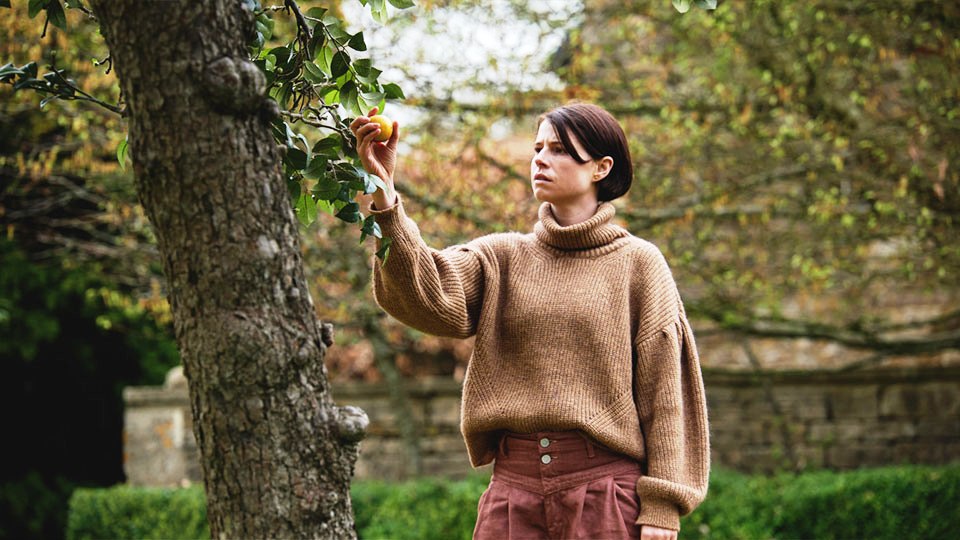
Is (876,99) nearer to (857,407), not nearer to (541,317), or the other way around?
(857,407)

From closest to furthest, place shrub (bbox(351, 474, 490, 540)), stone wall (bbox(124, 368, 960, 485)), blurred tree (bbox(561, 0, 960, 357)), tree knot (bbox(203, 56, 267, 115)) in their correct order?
tree knot (bbox(203, 56, 267, 115)), blurred tree (bbox(561, 0, 960, 357)), shrub (bbox(351, 474, 490, 540)), stone wall (bbox(124, 368, 960, 485))

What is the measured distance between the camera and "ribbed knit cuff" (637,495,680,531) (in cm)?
240

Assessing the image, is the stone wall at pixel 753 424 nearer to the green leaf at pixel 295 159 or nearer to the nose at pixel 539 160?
the nose at pixel 539 160

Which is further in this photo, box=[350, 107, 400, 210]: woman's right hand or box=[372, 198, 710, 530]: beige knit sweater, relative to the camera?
box=[372, 198, 710, 530]: beige knit sweater


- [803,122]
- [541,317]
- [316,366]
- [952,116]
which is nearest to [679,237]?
[803,122]

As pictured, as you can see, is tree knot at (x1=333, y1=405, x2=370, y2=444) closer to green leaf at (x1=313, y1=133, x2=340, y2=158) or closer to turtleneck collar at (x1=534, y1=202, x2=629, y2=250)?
green leaf at (x1=313, y1=133, x2=340, y2=158)

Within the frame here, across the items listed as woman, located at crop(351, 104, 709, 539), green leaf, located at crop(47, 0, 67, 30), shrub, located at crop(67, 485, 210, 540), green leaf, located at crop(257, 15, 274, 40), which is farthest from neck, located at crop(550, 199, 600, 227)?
shrub, located at crop(67, 485, 210, 540)

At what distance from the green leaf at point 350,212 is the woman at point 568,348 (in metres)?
0.13

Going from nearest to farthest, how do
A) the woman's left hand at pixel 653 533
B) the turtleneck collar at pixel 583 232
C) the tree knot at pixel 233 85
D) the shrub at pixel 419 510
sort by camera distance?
the tree knot at pixel 233 85 < the woman's left hand at pixel 653 533 < the turtleneck collar at pixel 583 232 < the shrub at pixel 419 510

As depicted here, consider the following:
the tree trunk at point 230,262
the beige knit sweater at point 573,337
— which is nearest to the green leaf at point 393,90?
the beige knit sweater at point 573,337

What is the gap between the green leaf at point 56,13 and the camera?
2.34 metres

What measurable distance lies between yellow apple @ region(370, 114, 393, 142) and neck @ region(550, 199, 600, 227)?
0.53 meters

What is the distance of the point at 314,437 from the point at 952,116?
4410 mm

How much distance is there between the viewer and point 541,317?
8.31 feet
